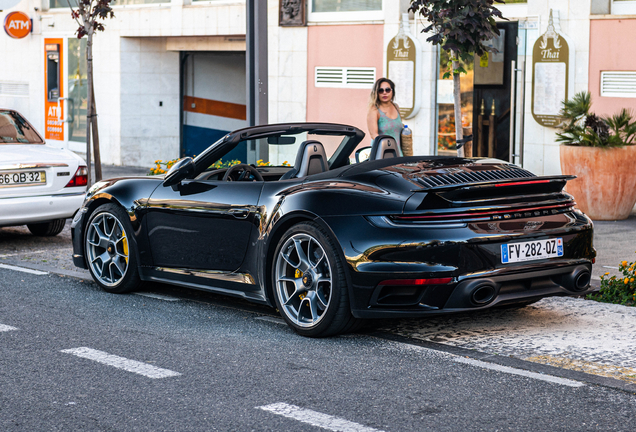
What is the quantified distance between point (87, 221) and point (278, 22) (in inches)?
398

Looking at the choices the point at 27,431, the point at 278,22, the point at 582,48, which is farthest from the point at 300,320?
the point at 278,22

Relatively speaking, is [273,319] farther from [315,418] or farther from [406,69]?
[406,69]

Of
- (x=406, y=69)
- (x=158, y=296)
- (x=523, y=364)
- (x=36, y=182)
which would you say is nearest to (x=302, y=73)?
(x=406, y=69)

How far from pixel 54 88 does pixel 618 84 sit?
14946mm

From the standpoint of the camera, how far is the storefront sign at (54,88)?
2295 cm

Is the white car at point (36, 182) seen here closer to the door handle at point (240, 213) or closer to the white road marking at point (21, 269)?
the white road marking at point (21, 269)

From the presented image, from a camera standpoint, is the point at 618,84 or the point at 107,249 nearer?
the point at 107,249

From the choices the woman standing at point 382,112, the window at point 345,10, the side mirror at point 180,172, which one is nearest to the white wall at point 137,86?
the window at point 345,10

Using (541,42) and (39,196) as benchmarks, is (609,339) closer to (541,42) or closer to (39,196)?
(39,196)

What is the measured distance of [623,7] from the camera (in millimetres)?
12641

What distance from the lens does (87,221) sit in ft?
24.7

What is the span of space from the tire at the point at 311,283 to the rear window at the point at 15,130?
5539 millimetres

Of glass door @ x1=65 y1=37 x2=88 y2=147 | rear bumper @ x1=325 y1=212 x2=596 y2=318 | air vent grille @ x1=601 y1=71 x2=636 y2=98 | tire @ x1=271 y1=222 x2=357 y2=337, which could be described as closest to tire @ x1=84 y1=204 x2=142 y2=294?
tire @ x1=271 y1=222 x2=357 y2=337

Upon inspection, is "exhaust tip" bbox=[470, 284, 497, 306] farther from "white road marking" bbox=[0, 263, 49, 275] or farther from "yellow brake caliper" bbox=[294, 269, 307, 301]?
"white road marking" bbox=[0, 263, 49, 275]
